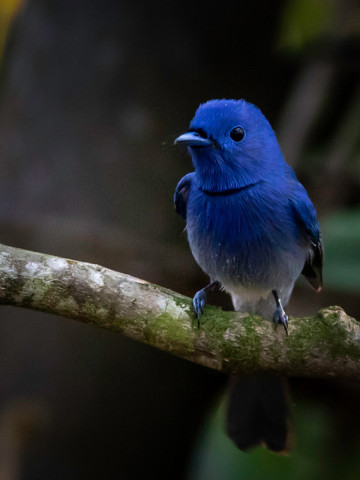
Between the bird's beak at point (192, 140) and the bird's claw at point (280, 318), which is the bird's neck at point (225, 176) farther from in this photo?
the bird's claw at point (280, 318)

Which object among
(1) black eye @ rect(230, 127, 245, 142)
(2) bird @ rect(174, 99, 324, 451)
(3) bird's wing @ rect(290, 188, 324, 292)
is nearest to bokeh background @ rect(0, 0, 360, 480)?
(3) bird's wing @ rect(290, 188, 324, 292)

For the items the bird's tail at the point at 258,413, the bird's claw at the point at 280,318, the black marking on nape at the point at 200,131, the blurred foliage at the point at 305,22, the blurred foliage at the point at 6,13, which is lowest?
the bird's tail at the point at 258,413

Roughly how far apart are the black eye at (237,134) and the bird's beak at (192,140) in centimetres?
11

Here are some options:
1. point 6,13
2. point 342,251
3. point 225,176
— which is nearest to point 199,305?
point 225,176

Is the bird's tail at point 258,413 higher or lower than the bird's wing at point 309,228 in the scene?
lower

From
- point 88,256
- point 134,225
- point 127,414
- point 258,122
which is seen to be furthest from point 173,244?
point 258,122

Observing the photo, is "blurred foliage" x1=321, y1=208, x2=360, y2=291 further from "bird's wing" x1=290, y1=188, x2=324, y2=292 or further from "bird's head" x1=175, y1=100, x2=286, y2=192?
"bird's head" x1=175, y1=100, x2=286, y2=192

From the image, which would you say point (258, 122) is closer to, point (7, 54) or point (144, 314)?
point (144, 314)

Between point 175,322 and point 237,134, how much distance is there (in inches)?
33.9

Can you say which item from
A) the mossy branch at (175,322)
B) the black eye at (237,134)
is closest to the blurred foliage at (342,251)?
the mossy branch at (175,322)

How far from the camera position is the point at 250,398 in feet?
9.59

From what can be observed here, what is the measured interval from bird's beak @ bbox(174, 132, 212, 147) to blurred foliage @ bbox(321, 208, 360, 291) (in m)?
1.09

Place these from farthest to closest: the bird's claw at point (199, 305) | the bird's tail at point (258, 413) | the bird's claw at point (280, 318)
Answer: the bird's tail at point (258, 413) → the bird's claw at point (280, 318) → the bird's claw at point (199, 305)

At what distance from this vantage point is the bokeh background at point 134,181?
362 cm
